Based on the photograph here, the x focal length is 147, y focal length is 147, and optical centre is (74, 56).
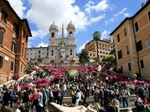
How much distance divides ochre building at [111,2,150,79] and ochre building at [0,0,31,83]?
64.9 feet

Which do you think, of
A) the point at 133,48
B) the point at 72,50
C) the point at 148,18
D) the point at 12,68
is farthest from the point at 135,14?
the point at 72,50

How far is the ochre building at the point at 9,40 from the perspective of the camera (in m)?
21.6

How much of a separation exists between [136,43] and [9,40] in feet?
72.4

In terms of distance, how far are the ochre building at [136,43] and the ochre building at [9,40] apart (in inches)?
779

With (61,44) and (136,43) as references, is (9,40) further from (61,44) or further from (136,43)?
(61,44)

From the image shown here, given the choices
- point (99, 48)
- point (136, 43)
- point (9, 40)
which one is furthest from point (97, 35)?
point (99, 48)

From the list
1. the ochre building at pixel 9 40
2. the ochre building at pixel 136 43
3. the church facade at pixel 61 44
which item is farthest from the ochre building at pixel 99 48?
the ochre building at pixel 9 40

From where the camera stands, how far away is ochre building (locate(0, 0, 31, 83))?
2158 cm

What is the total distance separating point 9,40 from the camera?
24.0m

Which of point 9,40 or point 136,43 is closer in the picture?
point 9,40

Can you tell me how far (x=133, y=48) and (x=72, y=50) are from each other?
66524 mm

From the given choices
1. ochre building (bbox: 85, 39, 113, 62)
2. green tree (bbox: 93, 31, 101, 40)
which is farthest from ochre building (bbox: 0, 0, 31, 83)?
ochre building (bbox: 85, 39, 113, 62)

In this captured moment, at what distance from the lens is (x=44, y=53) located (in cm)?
11338

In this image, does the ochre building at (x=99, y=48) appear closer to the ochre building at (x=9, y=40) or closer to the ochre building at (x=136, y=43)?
the ochre building at (x=136, y=43)
